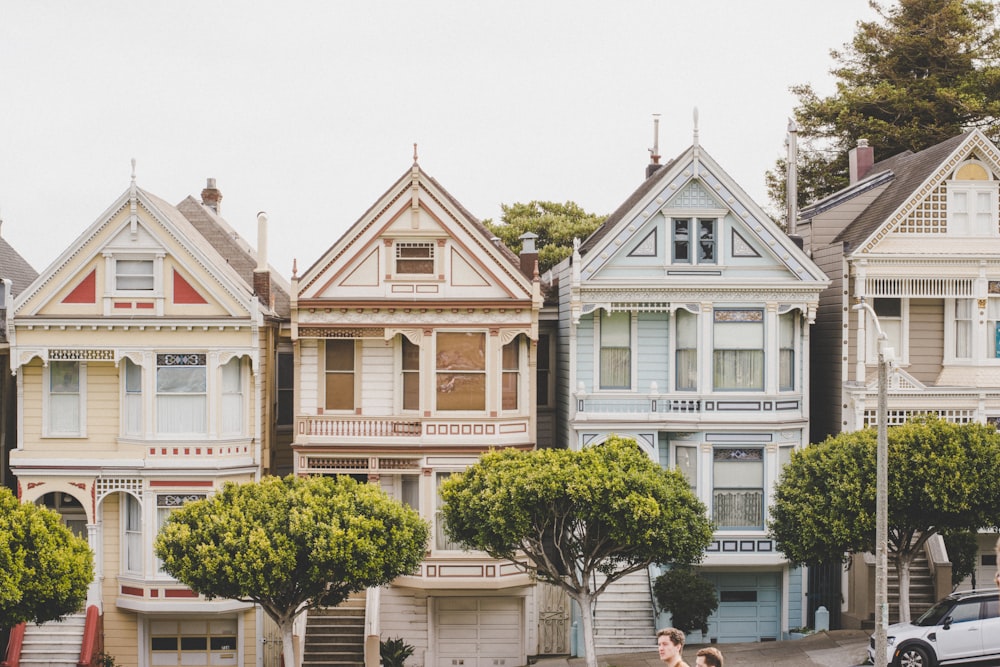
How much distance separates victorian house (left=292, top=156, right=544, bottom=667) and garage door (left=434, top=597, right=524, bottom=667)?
3cm

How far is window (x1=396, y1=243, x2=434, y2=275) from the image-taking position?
28984 millimetres

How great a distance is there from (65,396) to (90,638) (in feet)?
21.2

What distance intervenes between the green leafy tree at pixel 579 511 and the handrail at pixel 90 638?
10446 mm

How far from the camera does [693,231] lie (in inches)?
1149

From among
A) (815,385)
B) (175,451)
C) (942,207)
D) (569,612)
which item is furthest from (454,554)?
(942,207)

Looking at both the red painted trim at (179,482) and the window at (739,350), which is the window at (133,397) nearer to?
the red painted trim at (179,482)

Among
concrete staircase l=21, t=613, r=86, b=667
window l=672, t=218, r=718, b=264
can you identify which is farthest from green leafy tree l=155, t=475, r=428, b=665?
window l=672, t=218, r=718, b=264

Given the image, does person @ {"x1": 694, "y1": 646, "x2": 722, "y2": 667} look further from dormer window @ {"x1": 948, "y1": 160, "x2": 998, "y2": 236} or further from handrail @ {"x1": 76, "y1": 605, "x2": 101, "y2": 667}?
dormer window @ {"x1": 948, "y1": 160, "x2": 998, "y2": 236}

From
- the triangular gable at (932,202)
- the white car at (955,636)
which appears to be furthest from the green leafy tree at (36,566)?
the triangular gable at (932,202)

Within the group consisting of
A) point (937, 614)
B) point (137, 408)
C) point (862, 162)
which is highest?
point (862, 162)

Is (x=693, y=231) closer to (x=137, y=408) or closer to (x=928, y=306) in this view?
(x=928, y=306)

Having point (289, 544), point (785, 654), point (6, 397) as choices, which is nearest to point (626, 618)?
point (785, 654)

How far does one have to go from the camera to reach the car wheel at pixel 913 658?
77.7 feet

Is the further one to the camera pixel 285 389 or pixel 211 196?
pixel 211 196
